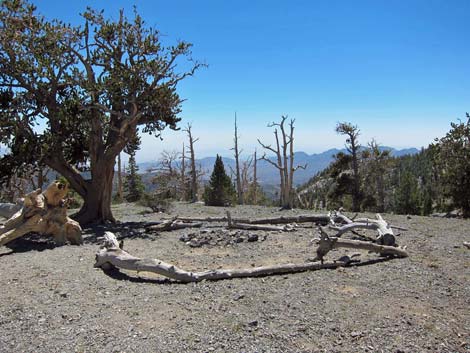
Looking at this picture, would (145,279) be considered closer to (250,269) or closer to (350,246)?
(250,269)

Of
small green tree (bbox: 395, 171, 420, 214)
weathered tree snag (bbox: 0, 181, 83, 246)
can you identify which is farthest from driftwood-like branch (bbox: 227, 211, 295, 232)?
small green tree (bbox: 395, 171, 420, 214)

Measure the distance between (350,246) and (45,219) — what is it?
857cm

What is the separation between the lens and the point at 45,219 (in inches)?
436

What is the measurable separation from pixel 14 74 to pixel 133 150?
6215 mm

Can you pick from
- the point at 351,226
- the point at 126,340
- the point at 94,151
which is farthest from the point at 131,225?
the point at 126,340

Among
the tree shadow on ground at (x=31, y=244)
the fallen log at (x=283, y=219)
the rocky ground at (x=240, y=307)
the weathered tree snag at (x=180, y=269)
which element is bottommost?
the rocky ground at (x=240, y=307)

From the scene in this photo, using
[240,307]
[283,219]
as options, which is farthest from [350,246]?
[283,219]

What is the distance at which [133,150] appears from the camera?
1872 cm

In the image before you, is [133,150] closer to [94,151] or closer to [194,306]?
[94,151]

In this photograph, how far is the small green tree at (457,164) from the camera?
21.2 meters

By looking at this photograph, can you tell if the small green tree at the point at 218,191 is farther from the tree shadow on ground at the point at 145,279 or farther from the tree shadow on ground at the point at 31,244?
the tree shadow on ground at the point at 145,279

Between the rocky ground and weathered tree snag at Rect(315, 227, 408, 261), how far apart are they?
0.32 m

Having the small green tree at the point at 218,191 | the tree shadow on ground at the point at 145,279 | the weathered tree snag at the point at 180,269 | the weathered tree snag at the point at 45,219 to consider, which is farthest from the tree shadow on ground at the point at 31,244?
the small green tree at the point at 218,191

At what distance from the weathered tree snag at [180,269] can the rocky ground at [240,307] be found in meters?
0.23
